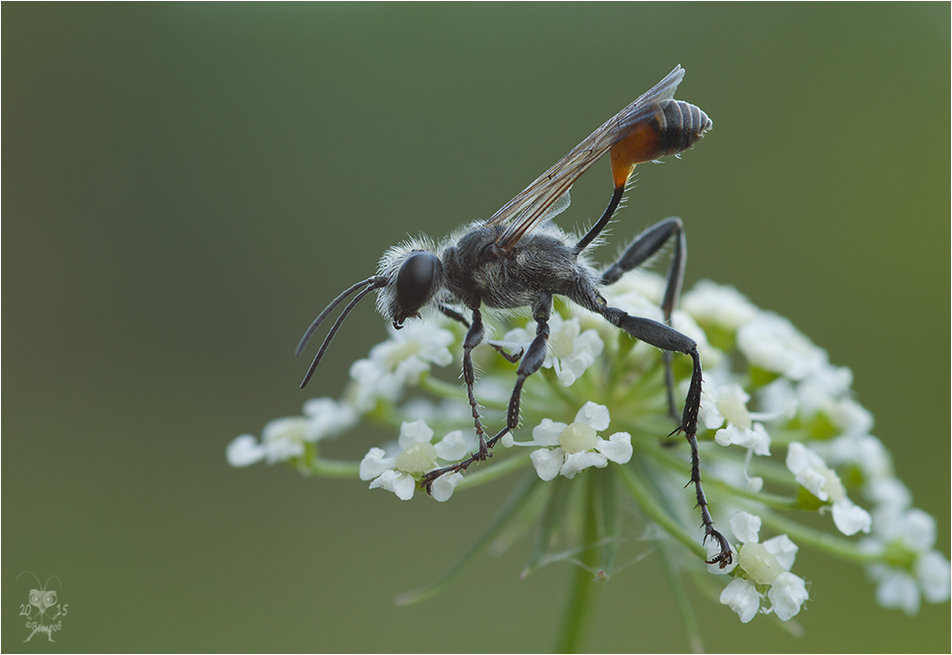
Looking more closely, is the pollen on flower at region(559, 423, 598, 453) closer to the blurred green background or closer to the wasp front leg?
the wasp front leg

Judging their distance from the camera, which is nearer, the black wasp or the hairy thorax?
the black wasp

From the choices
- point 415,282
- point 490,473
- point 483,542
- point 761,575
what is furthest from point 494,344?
point 761,575

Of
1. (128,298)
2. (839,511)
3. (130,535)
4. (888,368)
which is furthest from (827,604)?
(128,298)

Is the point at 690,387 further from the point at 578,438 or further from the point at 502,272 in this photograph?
the point at 502,272

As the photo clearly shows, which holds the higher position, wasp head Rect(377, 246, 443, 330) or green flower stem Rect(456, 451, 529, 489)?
wasp head Rect(377, 246, 443, 330)

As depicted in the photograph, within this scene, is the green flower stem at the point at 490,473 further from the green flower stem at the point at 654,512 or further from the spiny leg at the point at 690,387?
the green flower stem at the point at 654,512

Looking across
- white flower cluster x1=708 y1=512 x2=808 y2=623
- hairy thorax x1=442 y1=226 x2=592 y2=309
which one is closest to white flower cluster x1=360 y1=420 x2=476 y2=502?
hairy thorax x1=442 y1=226 x2=592 y2=309

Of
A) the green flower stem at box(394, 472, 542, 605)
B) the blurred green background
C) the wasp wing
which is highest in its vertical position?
the blurred green background
